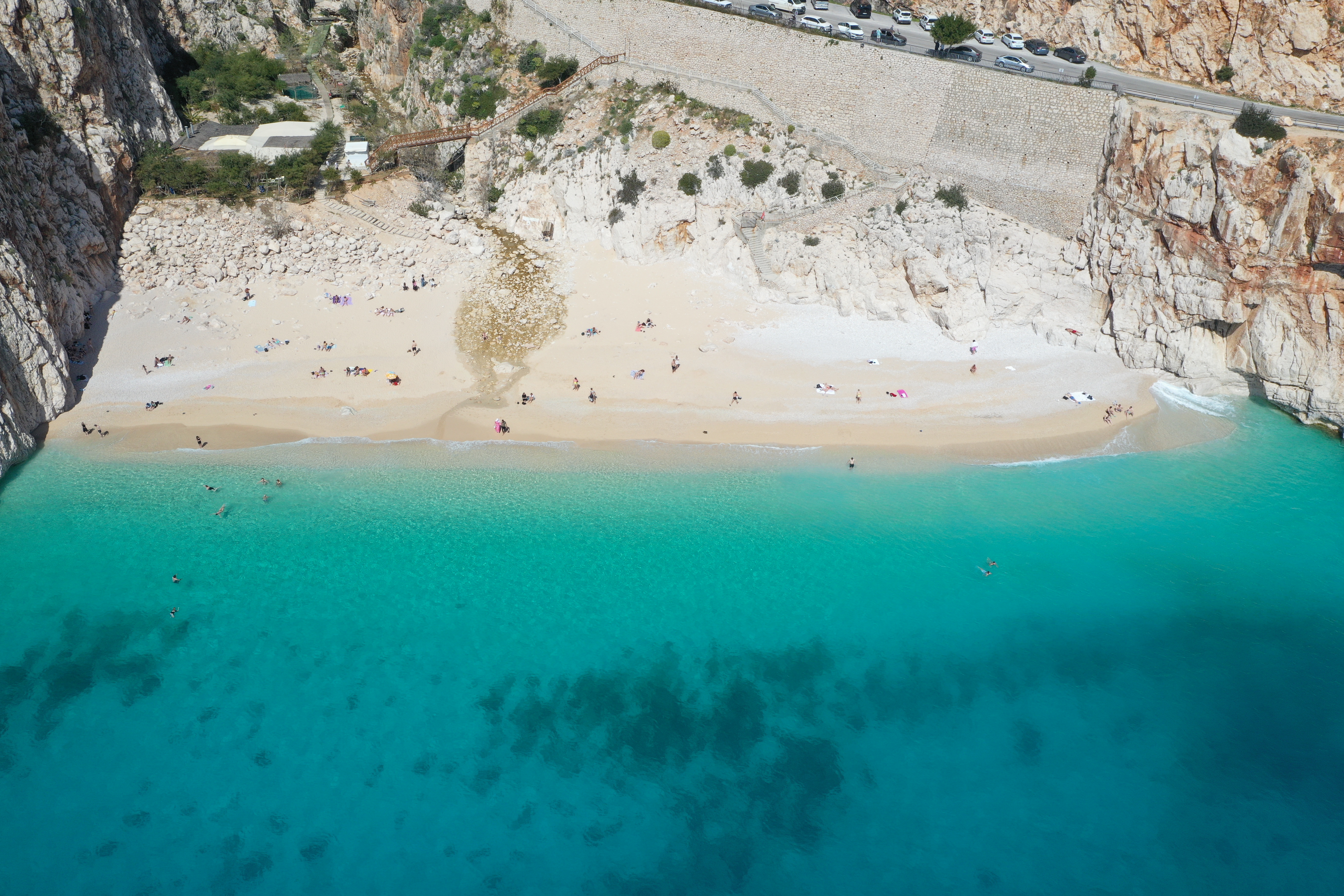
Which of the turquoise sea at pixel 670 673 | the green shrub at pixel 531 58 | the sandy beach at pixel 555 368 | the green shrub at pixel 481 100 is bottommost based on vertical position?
the turquoise sea at pixel 670 673

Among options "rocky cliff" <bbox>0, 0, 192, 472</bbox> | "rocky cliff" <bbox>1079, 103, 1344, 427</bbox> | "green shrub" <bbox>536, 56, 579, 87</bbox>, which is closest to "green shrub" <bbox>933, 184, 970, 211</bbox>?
"rocky cliff" <bbox>1079, 103, 1344, 427</bbox>

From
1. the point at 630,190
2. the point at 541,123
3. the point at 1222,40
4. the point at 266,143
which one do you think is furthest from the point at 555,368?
the point at 1222,40

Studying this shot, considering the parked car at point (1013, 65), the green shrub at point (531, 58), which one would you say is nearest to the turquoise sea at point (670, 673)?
the parked car at point (1013, 65)

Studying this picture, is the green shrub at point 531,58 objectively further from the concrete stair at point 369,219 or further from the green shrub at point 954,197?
the green shrub at point 954,197

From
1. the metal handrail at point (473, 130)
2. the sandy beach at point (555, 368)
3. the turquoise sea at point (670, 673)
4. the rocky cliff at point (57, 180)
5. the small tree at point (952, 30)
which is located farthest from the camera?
the metal handrail at point (473, 130)

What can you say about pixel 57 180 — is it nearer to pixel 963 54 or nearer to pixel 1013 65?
pixel 963 54

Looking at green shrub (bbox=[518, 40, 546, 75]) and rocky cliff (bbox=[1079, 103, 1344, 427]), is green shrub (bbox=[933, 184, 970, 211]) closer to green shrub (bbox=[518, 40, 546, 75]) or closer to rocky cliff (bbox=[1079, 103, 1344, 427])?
rocky cliff (bbox=[1079, 103, 1344, 427])
